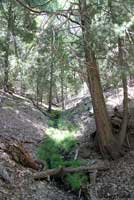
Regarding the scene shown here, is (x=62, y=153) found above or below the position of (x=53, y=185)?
above

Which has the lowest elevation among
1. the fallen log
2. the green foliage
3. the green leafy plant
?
the green foliage

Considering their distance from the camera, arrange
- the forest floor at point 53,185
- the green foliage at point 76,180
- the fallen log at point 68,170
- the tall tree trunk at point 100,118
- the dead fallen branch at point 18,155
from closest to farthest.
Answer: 1. the forest floor at point 53,185
2. the green foliage at point 76,180
3. the fallen log at point 68,170
4. the dead fallen branch at point 18,155
5. the tall tree trunk at point 100,118

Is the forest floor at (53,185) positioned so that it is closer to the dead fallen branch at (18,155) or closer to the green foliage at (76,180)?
the dead fallen branch at (18,155)

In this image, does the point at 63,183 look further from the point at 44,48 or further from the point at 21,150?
the point at 44,48

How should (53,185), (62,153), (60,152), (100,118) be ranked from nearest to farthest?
1. (53,185)
2. (100,118)
3. (60,152)
4. (62,153)

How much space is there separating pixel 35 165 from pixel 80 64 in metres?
3.20

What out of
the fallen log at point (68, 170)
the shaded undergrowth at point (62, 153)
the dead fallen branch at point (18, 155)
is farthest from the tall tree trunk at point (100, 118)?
the dead fallen branch at point (18, 155)

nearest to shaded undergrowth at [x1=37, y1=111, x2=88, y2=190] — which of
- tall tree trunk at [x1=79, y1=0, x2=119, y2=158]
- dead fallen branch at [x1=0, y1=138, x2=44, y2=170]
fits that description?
dead fallen branch at [x1=0, y1=138, x2=44, y2=170]

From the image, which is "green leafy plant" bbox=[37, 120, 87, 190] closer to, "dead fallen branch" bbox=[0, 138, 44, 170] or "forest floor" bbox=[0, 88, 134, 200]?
"forest floor" bbox=[0, 88, 134, 200]

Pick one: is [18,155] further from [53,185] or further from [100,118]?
[100,118]

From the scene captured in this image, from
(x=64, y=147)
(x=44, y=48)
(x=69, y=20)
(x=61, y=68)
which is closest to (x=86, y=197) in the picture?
(x=64, y=147)

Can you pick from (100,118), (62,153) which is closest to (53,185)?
(62,153)

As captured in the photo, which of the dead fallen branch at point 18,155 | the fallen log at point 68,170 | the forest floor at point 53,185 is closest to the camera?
the forest floor at point 53,185

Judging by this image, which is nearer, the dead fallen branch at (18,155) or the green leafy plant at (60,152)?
the green leafy plant at (60,152)
